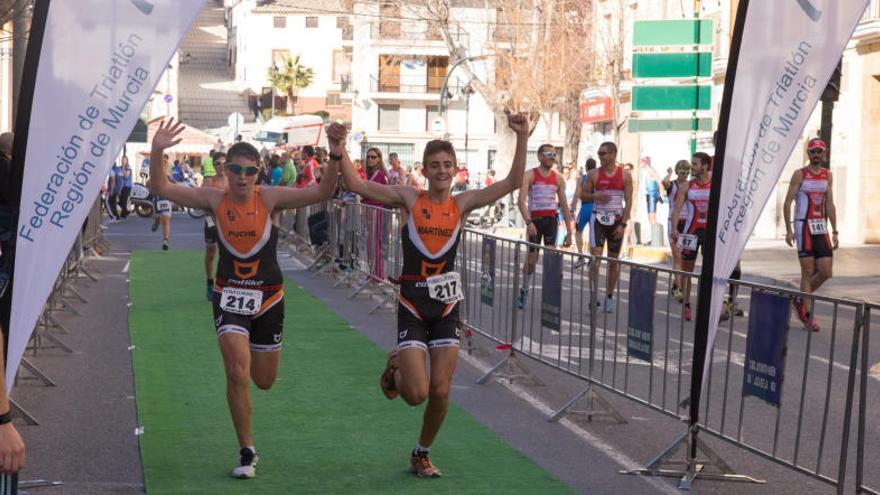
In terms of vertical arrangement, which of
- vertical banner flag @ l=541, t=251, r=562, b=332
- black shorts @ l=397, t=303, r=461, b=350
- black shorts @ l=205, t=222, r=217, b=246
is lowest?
black shorts @ l=205, t=222, r=217, b=246

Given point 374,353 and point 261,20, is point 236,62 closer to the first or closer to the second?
A: point 261,20

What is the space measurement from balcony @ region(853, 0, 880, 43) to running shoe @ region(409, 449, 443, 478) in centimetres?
2724

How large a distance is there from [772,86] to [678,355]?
2371 millimetres

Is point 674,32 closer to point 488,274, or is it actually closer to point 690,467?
point 488,274

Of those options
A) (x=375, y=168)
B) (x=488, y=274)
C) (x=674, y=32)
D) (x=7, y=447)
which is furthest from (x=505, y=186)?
(x=674, y=32)

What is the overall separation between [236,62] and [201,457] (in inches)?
5095

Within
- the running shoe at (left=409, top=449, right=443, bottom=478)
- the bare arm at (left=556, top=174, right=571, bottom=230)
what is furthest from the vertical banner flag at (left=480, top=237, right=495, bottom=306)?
the bare arm at (left=556, top=174, right=571, bottom=230)

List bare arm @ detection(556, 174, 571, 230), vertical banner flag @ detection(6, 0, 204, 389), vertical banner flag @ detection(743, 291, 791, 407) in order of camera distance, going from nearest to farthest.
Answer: vertical banner flag @ detection(6, 0, 204, 389), vertical banner flag @ detection(743, 291, 791, 407), bare arm @ detection(556, 174, 571, 230)

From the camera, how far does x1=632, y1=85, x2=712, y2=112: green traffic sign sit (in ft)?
85.9

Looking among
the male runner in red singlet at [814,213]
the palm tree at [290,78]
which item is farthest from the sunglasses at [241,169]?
the palm tree at [290,78]

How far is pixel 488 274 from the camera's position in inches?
512

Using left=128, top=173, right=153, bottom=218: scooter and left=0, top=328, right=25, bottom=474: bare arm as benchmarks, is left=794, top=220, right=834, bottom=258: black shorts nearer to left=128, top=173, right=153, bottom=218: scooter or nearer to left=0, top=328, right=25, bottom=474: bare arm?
left=128, top=173, right=153, bottom=218: scooter

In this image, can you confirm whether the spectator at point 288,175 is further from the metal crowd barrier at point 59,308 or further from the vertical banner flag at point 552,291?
the vertical banner flag at point 552,291

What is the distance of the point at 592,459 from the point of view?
8805mm
